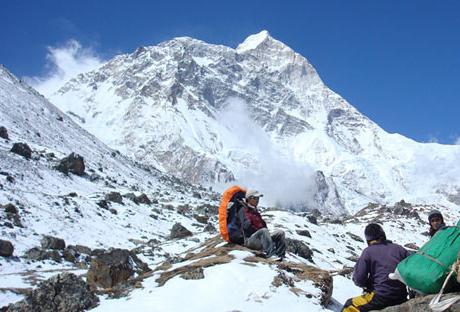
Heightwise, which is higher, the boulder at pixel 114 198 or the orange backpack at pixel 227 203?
the boulder at pixel 114 198

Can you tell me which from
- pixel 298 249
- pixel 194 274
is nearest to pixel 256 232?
pixel 194 274

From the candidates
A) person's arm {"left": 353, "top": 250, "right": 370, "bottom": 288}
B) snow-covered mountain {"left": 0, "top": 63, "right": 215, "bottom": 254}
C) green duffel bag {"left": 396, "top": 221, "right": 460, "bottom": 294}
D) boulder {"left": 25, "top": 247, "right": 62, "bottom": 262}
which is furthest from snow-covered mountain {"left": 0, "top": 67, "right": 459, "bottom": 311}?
green duffel bag {"left": 396, "top": 221, "right": 460, "bottom": 294}

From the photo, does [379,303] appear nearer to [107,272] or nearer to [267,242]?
[267,242]

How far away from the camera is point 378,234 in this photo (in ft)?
27.1

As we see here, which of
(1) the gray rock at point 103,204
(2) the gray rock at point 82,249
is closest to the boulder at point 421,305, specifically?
(2) the gray rock at point 82,249

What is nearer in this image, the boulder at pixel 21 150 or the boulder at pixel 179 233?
the boulder at pixel 179 233

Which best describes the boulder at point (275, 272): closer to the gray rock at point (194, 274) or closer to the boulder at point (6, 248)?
the gray rock at point (194, 274)

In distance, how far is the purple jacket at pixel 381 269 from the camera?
7.88m

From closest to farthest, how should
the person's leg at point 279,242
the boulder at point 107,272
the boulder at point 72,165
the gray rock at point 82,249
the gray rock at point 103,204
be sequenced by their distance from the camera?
1. the person's leg at point 279,242
2. the boulder at point 107,272
3. the gray rock at point 82,249
4. the gray rock at point 103,204
5. the boulder at point 72,165

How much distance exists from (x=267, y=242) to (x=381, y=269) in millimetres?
5265

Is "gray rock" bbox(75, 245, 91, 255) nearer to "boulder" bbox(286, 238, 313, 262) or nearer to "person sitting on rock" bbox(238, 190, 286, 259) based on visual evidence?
"boulder" bbox(286, 238, 313, 262)

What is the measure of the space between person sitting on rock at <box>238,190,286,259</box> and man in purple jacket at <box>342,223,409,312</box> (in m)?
4.73

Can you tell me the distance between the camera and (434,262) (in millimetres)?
6535

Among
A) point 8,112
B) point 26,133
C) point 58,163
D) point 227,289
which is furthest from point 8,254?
point 8,112
